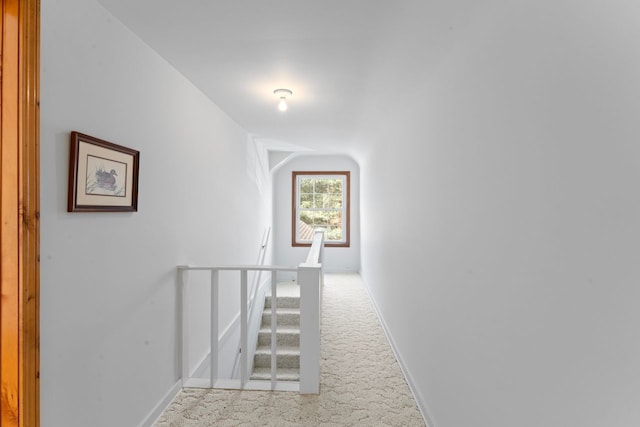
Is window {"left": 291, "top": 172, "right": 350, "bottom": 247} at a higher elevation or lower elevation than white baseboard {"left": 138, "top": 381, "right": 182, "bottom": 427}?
higher

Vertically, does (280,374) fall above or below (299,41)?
below

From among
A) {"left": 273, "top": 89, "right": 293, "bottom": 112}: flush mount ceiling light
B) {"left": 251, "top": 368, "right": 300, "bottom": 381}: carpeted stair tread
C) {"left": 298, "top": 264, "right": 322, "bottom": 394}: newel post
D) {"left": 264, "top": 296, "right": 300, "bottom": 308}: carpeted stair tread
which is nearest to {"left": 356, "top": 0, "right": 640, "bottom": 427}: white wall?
{"left": 298, "top": 264, "right": 322, "bottom": 394}: newel post

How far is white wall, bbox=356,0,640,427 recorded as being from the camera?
28.4 inches

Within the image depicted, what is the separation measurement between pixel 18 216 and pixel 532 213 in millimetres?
1738

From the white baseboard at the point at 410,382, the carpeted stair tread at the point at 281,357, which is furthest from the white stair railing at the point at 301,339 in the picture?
the carpeted stair tread at the point at 281,357

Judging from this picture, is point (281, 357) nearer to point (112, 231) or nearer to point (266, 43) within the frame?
point (112, 231)

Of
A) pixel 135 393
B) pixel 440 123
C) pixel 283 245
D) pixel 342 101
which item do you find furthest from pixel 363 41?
pixel 283 245

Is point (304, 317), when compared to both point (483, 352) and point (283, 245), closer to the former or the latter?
point (483, 352)

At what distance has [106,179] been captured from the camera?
171cm

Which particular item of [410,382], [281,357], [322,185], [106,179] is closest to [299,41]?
[106,179]

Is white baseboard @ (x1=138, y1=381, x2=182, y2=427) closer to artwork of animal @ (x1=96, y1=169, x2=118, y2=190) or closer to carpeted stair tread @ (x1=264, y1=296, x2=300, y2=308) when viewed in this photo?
artwork of animal @ (x1=96, y1=169, x2=118, y2=190)

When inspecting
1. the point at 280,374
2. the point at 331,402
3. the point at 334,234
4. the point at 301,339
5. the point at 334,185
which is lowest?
the point at 280,374

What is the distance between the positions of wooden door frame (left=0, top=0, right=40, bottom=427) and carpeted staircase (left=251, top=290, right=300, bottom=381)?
9.75 feet

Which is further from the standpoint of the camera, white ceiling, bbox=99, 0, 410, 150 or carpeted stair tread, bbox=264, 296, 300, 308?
carpeted stair tread, bbox=264, 296, 300, 308
